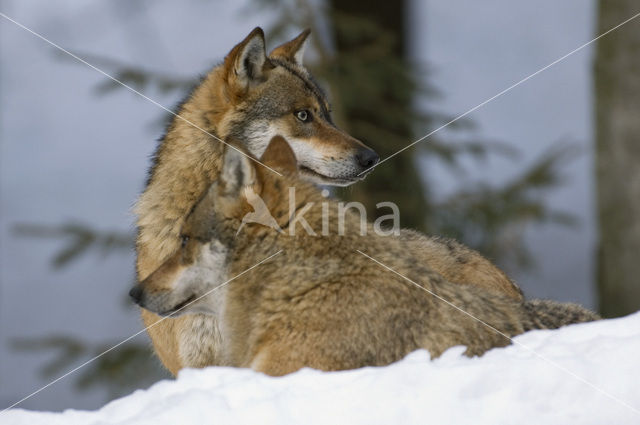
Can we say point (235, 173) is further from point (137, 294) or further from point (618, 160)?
point (618, 160)

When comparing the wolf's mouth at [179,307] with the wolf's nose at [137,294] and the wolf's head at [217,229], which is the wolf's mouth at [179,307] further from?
the wolf's nose at [137,294]

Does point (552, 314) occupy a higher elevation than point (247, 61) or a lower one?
lower

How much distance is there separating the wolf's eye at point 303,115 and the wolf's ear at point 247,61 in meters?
0.42

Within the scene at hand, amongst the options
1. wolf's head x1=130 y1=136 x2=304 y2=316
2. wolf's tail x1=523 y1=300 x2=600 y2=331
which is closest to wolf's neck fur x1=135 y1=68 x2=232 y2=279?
wolf's head x1=130 y1=136 x2=304 y2=316

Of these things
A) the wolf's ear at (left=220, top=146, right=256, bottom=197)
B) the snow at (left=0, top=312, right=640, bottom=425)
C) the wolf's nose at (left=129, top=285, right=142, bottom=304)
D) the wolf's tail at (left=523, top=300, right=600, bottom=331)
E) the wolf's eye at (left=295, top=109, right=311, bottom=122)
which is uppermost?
the wolf's eye at (left=295, top=109, right=311, bottom=122)

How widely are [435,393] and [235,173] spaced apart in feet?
5.55

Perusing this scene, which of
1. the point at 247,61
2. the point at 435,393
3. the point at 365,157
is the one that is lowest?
the point at 435,393

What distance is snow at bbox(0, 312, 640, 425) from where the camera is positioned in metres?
3.86

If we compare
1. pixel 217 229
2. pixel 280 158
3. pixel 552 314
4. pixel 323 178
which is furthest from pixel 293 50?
pixel 552 314

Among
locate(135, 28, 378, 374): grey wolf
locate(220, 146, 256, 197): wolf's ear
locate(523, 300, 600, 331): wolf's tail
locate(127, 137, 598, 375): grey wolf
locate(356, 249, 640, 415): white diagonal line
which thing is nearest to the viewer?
locate(356, 249, 640, 415): white diagonal line

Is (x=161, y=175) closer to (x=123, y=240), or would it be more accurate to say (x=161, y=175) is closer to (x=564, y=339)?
(x=564, y=339)

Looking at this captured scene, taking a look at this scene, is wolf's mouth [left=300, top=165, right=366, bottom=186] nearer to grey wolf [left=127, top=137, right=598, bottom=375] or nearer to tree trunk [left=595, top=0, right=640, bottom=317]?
grey wolf [left=127, top=137, right=598, bottom=375]

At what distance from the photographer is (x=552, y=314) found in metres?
5.50

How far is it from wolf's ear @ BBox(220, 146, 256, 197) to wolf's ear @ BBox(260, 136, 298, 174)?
30 centimetres
